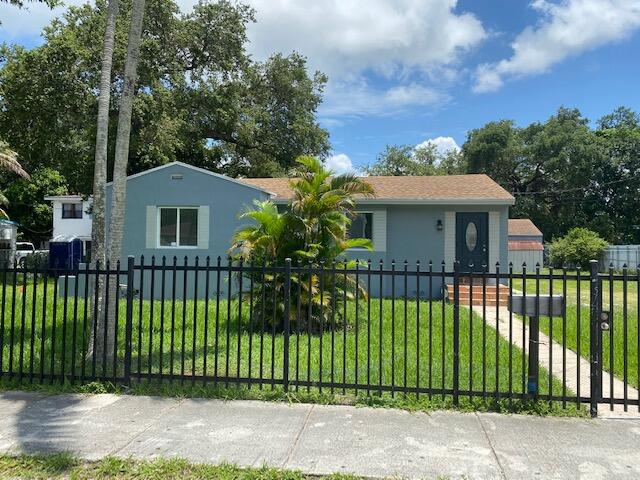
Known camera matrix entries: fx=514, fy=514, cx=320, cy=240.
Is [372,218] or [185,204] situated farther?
[372,218]

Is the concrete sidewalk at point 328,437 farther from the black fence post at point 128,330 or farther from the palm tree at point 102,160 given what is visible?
the palm tree at point 102,160

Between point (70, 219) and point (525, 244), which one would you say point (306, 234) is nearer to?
point (70, 219)

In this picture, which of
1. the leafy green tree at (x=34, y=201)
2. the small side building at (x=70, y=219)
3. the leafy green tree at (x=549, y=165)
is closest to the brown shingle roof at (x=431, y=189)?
the small side building at (x=70, y=219)

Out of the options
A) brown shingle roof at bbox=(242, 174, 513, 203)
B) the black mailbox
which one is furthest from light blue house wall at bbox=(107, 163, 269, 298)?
the black mailbox

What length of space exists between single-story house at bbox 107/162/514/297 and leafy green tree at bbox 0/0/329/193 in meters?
4.99

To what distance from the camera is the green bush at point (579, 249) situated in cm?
3080

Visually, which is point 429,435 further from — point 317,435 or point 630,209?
point 630,209

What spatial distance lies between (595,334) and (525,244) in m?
33.6

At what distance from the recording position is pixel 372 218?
52.5 ft

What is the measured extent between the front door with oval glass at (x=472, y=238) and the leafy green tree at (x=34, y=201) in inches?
1173

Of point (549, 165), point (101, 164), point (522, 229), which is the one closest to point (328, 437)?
point (101, 164)

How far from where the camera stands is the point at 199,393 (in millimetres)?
5867

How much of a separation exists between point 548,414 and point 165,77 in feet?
60.9

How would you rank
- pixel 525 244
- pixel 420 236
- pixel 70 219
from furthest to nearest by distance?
pixel 525 244
pixel 70 219
pixel 420 236
